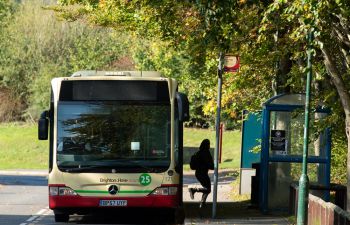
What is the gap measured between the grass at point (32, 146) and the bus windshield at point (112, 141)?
110 feet

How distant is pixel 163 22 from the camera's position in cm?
2297

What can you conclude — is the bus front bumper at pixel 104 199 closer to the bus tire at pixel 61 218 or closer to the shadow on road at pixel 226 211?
the bus tire at pixel 61 218

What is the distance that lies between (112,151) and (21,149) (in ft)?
142

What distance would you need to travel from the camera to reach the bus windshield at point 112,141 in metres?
19.0

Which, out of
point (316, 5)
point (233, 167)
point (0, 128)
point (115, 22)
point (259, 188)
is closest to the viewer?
point (316, 5)

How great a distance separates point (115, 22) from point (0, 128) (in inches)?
1609

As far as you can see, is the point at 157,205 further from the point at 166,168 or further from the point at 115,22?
the point at 115,22

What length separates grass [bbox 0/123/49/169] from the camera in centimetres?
5600

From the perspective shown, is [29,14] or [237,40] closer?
[237,40]

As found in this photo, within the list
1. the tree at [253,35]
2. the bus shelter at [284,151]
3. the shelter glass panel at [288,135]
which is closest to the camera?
the tree at [253,35]

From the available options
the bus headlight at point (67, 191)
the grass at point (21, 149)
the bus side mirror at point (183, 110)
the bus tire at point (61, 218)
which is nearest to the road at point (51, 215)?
the bus tire at point (61, 218)

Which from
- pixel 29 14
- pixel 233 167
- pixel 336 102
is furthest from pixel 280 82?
pixel 29 14

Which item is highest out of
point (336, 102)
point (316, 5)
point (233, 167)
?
point (316, 5)

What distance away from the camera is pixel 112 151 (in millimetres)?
19047
